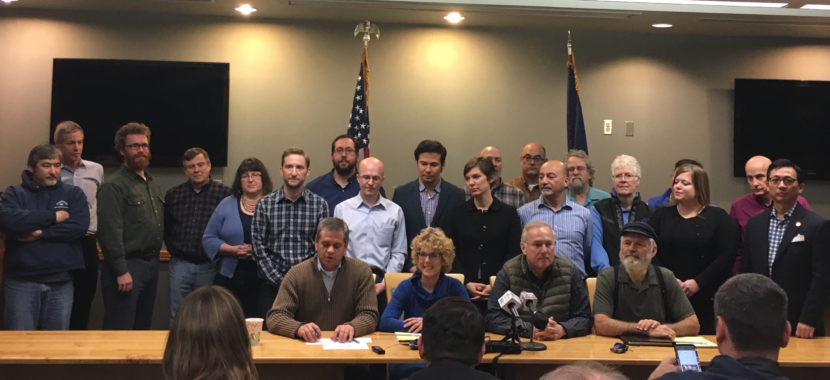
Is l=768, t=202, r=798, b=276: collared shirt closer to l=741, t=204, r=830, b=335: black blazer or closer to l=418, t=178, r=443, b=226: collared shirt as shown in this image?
l=741, t=204, r=830, b=335: black blazer

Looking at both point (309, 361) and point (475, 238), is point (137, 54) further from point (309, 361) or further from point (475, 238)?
point (309, 361)

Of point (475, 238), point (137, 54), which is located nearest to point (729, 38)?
point (475, 238)

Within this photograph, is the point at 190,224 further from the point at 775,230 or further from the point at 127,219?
the point at 775,230

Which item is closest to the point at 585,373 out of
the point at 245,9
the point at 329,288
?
the point at 329,288

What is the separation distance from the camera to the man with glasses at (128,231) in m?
5.36

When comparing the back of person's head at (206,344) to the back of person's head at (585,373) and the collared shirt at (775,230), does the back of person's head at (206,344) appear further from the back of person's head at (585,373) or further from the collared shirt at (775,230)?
the collared shirt at (775,230)

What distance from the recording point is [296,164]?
5367 mm

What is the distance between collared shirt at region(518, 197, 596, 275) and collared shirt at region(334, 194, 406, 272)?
34.8 inches

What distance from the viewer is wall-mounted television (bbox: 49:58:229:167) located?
721cm

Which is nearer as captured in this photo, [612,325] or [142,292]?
[612,325]

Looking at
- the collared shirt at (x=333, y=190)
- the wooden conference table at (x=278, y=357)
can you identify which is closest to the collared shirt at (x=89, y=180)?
the collared shirt at (x=333, y=190)

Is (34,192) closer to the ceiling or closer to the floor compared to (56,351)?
closer to the ceiling

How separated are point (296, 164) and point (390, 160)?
2355mm

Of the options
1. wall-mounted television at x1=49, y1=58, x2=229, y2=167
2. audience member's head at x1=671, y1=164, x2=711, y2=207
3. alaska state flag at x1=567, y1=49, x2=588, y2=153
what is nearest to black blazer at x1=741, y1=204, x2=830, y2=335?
audience member's head at x1=671, y1=164, x2=711, y2=207
